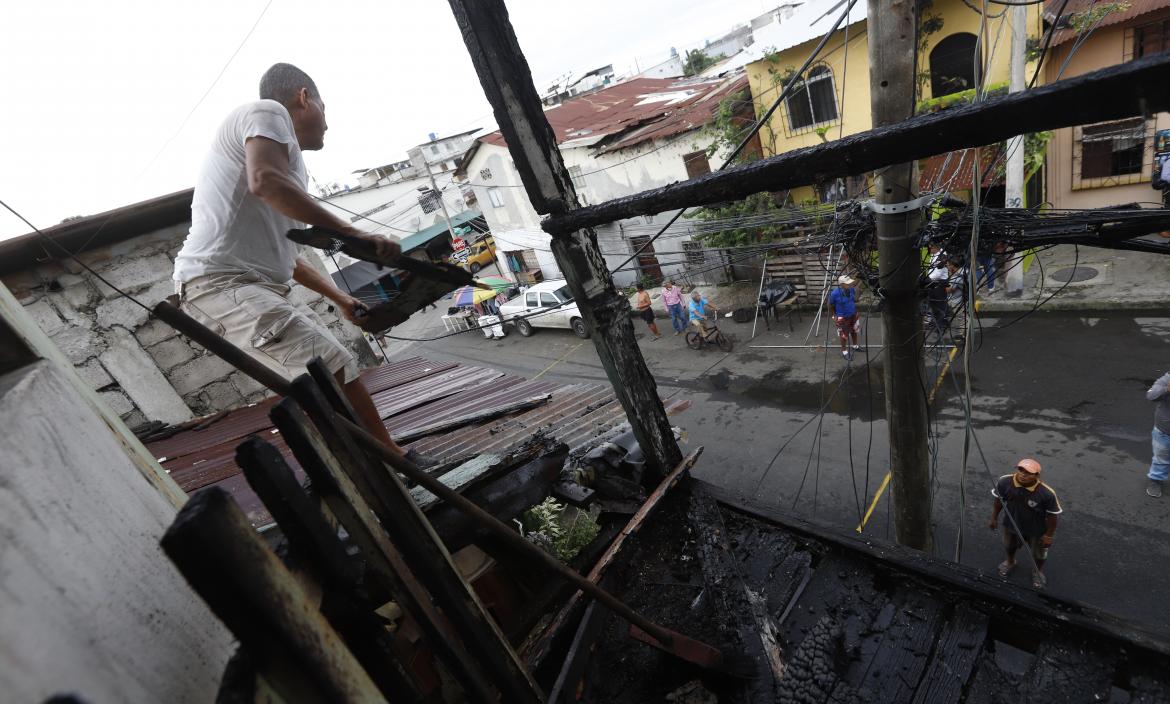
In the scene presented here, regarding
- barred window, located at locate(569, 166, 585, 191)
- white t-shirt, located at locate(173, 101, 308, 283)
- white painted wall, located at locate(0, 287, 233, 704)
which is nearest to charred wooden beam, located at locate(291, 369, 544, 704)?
white painted wall, located at locate(0, 287, 233, 704)

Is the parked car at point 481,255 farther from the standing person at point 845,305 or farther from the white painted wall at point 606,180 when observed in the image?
the standing person at point 845,305

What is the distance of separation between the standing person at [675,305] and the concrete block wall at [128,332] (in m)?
11.0

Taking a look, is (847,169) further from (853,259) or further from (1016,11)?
(1016,11)

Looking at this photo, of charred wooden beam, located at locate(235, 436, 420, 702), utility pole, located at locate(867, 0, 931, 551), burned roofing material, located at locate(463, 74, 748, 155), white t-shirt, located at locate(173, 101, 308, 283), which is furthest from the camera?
burned roofing material, located at locate(463, 74, 748, 155)

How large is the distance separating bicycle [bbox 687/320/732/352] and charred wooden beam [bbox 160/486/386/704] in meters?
14.3

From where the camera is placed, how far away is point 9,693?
2.21 feet

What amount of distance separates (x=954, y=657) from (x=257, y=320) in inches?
166

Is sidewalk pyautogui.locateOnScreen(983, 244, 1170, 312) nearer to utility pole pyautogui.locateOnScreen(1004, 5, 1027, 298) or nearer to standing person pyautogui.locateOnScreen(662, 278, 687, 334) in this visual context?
utility pole pyautogui.locateOnScreen(1004, 5, 1027, 298)

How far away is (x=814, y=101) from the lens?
14742mm

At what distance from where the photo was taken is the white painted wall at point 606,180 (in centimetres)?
1700

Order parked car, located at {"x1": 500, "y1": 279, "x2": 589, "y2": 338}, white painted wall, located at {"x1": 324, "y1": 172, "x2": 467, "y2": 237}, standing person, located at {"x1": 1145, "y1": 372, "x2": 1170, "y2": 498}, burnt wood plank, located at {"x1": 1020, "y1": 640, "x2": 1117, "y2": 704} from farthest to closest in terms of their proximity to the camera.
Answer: white painted wall, located at {"x1": 324, "y1": 172, "x2": 467, "y2": 237} < parked car, located at {"x1": 500, "y1": 279, "x2": 589, "y2": 338} < standing person, located at {"x1": 1145, "y1": 372, "x2": 1170, "y2": 498} < burnt wood plank, located at {"x1": 1020, "y1": 640, "x2": 1117, "y2": 704}

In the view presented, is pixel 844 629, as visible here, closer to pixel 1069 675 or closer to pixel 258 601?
pixel 1069 675

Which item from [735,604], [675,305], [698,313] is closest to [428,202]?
[675,305]

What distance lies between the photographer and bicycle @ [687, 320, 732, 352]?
14.6 m
